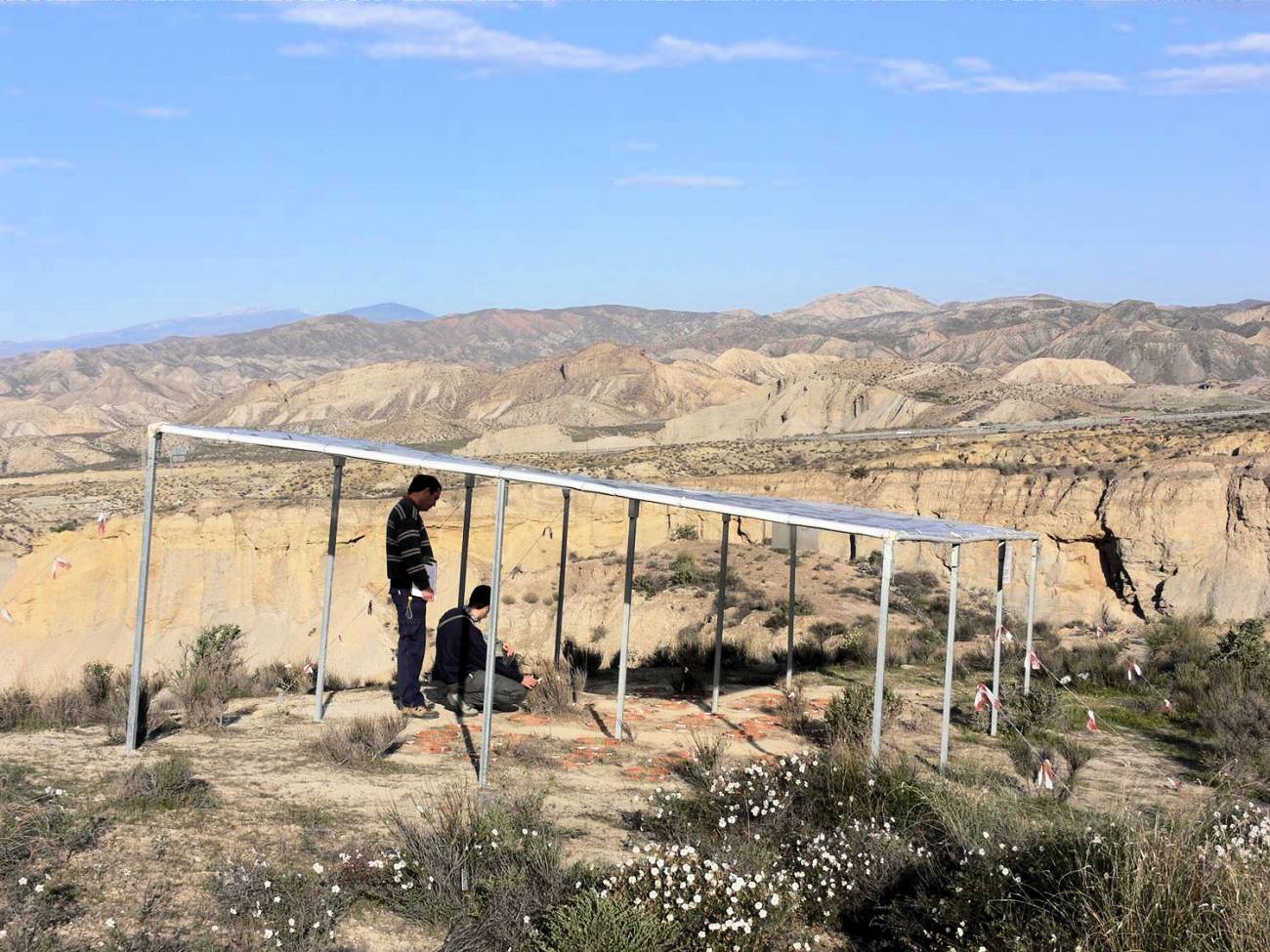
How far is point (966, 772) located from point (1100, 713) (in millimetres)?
4671

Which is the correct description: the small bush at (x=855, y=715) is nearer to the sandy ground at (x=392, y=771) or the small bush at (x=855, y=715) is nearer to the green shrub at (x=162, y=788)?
the sandy ground at (x=392, y=771)

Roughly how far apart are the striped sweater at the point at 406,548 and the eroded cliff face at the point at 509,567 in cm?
1014

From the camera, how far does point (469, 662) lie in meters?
10.6

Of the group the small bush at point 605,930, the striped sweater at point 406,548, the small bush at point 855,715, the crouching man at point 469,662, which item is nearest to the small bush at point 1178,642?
the small bush at point 855,715

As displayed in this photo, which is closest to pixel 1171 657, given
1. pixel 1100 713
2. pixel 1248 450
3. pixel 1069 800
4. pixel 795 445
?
pixel 1100 713

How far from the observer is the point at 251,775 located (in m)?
8.55

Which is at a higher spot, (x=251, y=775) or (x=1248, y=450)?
(x=1248, y=450)

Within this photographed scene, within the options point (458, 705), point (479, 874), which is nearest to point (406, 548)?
point (458, 705)

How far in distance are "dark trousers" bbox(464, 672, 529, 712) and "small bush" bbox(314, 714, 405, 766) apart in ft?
2.81

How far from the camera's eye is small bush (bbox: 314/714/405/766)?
9031 mm

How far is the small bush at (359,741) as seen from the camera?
903 centimetres

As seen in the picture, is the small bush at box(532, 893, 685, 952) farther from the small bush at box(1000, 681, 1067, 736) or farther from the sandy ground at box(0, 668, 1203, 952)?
the small bush at box(1000, 681, 1067, 736)

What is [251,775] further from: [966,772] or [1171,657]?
[1171,657]

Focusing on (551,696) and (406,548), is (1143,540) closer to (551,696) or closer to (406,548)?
(551,696)
